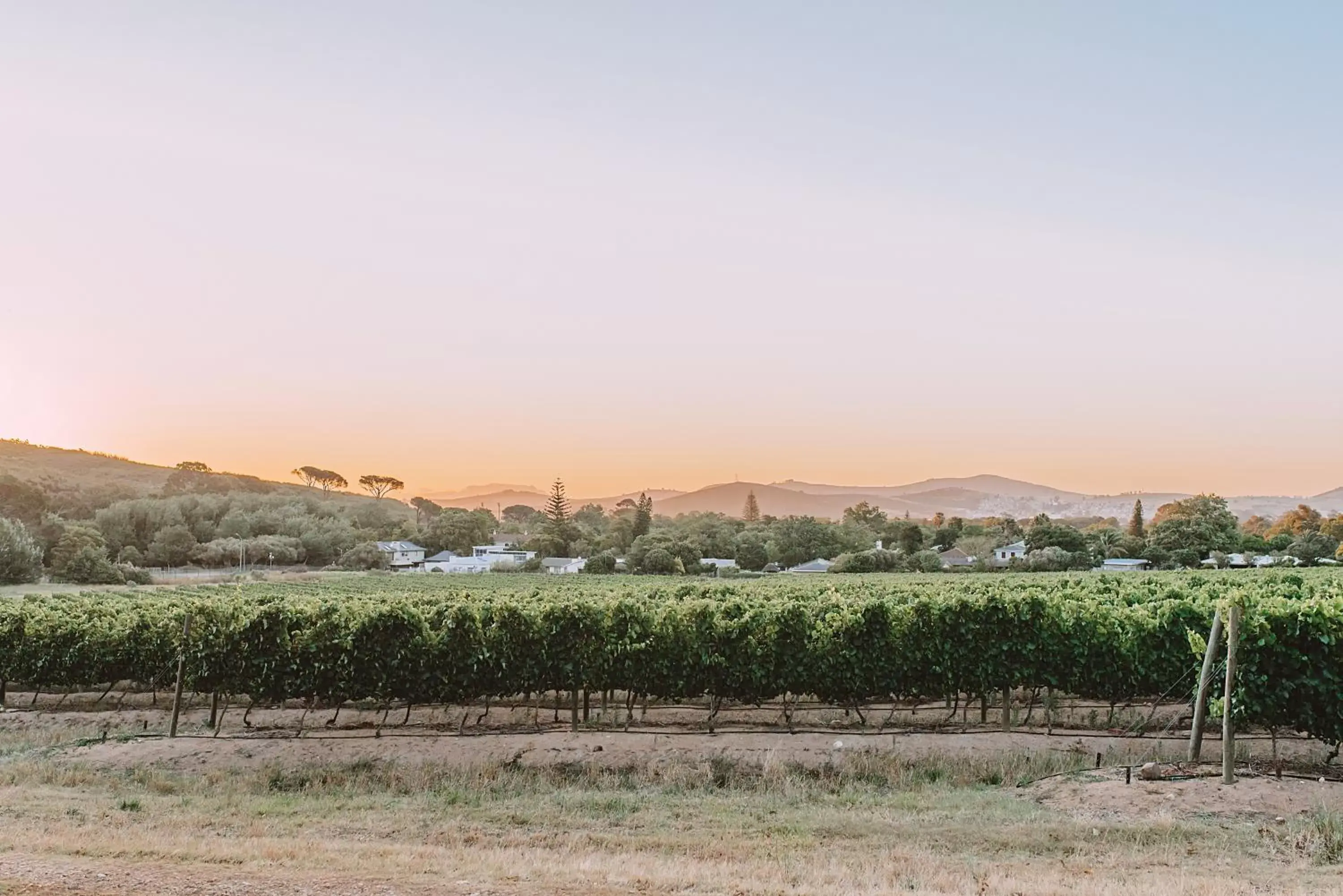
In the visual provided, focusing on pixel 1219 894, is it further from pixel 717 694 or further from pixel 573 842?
pixel 717 694

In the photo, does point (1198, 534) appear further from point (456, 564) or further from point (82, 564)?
point (82, 564)

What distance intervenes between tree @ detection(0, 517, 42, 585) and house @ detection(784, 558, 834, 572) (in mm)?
67295

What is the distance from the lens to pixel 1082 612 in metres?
18.0

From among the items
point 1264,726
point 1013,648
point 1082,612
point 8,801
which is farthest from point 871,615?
point 8,801

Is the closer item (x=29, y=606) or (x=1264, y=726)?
(x=1264, y=726)

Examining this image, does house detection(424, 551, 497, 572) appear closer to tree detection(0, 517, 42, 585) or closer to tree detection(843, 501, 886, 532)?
tree detection(0, 517, 42, 585)

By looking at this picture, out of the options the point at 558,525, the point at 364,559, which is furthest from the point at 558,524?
the point at 364,559

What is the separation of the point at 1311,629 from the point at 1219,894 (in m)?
7.98

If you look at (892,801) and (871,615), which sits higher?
(871,615)

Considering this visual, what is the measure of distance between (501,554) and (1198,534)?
82.1 meters

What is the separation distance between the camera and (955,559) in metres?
92.0

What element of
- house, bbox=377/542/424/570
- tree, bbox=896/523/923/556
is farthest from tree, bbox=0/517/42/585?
tree, bbox=896/523/923/556

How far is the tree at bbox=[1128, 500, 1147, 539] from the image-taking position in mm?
106256

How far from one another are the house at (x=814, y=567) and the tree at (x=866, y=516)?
28661 millimetres
